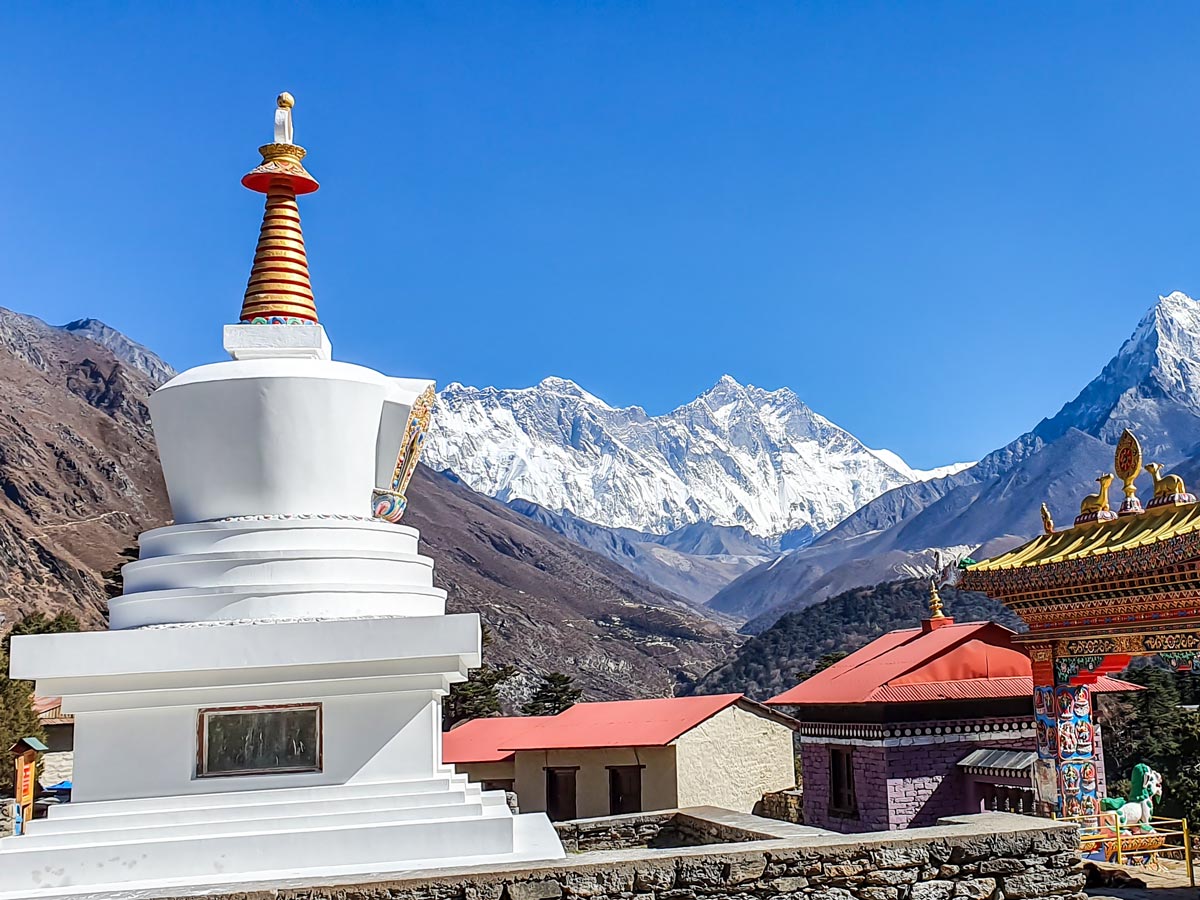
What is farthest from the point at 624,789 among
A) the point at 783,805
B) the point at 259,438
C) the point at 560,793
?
the point at 259,438

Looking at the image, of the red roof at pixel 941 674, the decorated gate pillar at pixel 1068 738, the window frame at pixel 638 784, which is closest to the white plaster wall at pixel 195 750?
the decorated gate pillar at pixel 1068 738

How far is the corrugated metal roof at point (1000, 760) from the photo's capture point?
14.1 metres

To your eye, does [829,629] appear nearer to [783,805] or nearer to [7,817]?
[783,805]

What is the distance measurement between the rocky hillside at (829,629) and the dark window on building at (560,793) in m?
33.1

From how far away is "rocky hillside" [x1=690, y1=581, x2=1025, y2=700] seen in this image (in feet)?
183

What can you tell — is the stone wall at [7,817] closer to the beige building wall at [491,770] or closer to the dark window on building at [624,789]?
the beige building wall at [491,770]

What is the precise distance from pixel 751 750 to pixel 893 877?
14.2 m

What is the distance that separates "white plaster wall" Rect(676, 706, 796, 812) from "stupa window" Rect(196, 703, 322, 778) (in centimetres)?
1292

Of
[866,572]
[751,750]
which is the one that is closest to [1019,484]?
[866,572]

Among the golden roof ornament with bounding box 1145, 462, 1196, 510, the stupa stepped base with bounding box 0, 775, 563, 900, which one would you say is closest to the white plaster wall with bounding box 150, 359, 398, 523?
the stupa stepped base with bounding box 0, 775, 563, 900

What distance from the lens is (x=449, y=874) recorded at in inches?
233

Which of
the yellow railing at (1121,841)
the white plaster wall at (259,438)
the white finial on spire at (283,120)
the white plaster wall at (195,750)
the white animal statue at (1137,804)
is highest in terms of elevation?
the white finial on spire at (283,120)

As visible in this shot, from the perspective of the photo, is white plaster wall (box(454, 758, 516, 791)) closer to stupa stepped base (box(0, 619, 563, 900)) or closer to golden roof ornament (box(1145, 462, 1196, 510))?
golden roof ornament (box(1145, 462, 1196, 510))

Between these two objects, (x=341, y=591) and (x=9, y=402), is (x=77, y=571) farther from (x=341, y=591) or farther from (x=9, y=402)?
(x=341, y=591)
